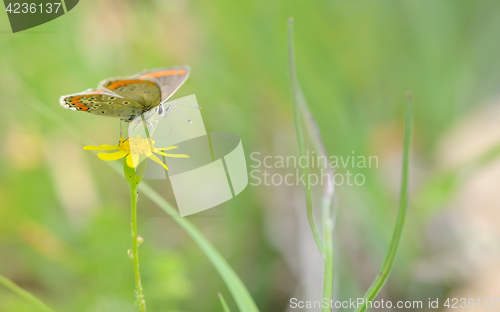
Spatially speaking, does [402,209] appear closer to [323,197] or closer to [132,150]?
[323,197]

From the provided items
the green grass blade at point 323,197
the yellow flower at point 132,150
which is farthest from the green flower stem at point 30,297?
the green grass blade at point 323,197

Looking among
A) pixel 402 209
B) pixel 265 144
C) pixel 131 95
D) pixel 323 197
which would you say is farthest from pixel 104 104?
pixel 265 144

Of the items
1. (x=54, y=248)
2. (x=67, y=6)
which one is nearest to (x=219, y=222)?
(x=54, y=248)

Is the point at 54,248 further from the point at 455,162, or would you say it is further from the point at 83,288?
the point at 455,162

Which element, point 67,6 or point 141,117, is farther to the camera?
point 67,6

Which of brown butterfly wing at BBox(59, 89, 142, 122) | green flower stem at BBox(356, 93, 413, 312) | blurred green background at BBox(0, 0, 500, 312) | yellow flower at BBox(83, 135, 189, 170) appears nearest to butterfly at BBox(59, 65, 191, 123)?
brown butterfly wing at BBox(59, 89, 142, 122)

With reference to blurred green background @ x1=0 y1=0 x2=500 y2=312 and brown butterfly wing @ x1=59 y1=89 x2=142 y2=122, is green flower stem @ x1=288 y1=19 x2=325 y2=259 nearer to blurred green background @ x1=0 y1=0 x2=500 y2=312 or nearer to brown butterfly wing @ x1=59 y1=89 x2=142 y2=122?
brown butterfly wing @ x1=59 y1=89 x2=142 y2=122

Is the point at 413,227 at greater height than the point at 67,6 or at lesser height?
lesser
